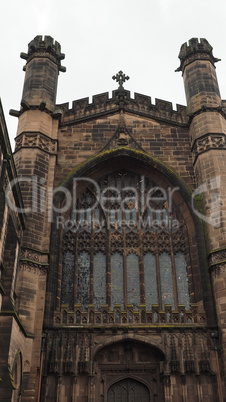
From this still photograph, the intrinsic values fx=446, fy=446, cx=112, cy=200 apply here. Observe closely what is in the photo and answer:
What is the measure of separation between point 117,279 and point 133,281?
50 centimetres

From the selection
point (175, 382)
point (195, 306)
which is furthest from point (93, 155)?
point (175, 382)

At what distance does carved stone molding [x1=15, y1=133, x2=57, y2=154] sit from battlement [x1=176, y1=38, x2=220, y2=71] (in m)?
6.32

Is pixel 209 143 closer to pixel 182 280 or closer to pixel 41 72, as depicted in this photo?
pixel 182 280

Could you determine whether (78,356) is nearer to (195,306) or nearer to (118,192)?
(195,306)

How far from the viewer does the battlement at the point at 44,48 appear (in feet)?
55.2

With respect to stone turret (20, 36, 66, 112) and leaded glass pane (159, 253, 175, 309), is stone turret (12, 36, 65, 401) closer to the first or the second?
stone turret (20, 36, 66, 112)

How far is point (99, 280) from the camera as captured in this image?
13820 millimetres

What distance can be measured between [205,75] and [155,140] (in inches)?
122

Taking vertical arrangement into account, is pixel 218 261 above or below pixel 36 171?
below

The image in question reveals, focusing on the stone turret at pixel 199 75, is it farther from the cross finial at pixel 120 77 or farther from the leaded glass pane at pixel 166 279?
the leaded glass pane at pixel 166 279

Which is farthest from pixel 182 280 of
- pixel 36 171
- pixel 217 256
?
pixel 36 171

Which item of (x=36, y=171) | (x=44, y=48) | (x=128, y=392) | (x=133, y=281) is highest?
(x=44, y=48)

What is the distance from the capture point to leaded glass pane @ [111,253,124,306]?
13508 mm

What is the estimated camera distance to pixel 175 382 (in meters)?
11.6
